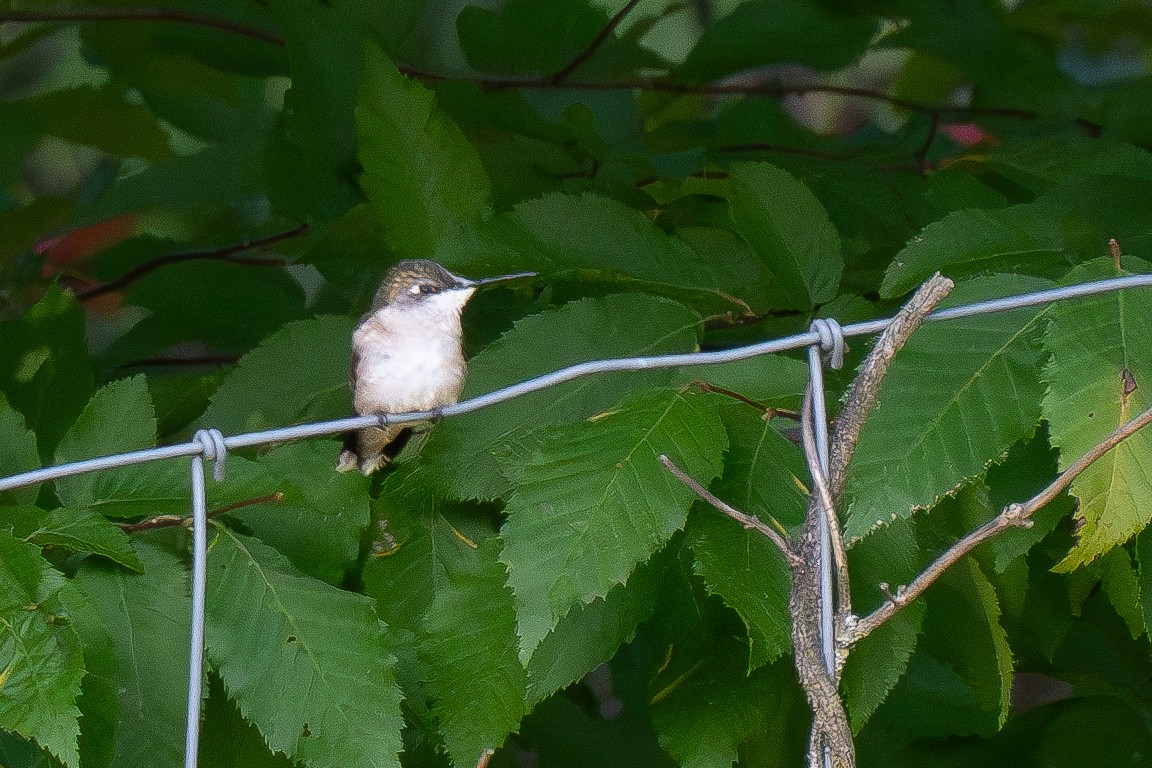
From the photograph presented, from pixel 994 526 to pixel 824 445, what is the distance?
23 centimetres

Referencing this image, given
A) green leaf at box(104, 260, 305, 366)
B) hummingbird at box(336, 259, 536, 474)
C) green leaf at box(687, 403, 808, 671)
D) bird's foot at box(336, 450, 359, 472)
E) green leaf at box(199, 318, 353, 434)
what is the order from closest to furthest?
1. green leaf at box(687, 403, 808, 671)
2. green leaf at box(199, 318, 353, 434)
3. bird's foot at box(336, 450, 359, 472)
4. hummingbird at box(336, 259, 536, 474)
5. green leaf at box(104, 260, 305, 366)

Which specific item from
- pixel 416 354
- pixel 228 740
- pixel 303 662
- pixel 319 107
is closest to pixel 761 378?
pixel 303 662

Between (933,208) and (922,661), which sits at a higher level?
(933,208)

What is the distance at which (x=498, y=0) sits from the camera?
3061mm

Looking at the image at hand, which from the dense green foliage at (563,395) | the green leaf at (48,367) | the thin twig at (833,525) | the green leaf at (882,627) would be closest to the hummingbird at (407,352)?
the dense green foliage at (563,395)

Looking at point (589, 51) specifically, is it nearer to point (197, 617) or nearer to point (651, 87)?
point (651, 87)

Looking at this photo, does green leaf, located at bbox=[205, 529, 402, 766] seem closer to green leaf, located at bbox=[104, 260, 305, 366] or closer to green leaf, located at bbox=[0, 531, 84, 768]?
green leaf, located at bbox=[0, 531, 84, 768]

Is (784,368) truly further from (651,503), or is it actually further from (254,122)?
(254,122)

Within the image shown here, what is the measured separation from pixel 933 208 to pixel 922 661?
2.82ft

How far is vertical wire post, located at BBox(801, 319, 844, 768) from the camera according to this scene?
1085mm

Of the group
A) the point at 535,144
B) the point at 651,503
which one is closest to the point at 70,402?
the point at 535,144

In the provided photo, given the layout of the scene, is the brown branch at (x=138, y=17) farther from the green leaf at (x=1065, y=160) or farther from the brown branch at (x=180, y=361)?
the green leaf at (x=1065, y=160)

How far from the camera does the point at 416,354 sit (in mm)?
2064

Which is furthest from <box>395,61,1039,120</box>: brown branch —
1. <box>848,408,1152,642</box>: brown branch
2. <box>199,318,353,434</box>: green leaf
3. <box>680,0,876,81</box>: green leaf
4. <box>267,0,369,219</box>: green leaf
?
<box>848,408,1152,642</box>: brown branch
